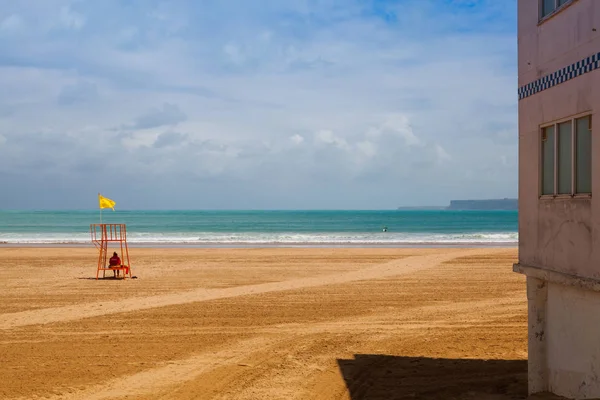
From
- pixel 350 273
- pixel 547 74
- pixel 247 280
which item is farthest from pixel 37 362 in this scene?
pixel 350 273

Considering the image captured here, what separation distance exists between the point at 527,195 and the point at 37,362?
27.1ft

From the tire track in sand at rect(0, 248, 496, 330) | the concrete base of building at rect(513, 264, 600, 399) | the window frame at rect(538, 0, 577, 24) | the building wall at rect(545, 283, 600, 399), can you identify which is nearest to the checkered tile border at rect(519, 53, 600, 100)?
the window frame at rect(538, 0, 577, 24)

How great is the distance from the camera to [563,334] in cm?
851

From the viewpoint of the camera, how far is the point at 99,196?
23328 mm

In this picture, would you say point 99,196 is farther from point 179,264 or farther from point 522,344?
point 522,344

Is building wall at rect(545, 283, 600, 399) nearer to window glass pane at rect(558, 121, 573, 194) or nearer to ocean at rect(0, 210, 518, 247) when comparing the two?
window glass pane at rect(558, 121, 573, 194)

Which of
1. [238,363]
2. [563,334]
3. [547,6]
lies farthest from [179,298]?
[547,6]

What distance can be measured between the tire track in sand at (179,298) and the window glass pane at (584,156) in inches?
465

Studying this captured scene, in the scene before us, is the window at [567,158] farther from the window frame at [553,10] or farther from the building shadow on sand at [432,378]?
the building shadow on sand at [432,378]

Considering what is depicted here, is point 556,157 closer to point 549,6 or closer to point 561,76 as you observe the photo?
point 561,76

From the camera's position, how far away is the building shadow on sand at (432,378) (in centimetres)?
A: 973

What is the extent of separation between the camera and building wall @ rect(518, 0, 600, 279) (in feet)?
24.6

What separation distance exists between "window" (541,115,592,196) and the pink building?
12mm

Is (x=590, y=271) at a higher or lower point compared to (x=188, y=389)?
higher
